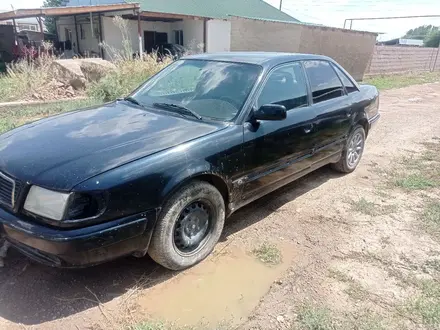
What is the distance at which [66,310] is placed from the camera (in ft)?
7.93

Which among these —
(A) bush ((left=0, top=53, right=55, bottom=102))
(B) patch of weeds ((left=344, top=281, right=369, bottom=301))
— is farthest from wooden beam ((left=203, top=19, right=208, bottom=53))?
(B) patch of weeds ((left=344, top=281, right=369, bottom=301))

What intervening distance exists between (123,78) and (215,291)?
739 centimetres

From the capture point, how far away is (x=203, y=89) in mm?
3445

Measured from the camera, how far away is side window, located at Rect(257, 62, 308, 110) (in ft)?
11.2

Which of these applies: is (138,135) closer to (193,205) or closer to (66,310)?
(193,205)

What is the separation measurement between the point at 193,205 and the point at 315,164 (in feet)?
6.47

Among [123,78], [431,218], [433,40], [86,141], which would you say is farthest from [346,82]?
[433,40]

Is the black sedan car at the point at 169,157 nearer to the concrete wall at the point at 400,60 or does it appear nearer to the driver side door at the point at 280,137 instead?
the driver side door at the point at 280,137

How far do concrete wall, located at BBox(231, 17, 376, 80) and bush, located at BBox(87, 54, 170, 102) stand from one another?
7023 mm

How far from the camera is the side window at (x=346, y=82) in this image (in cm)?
465

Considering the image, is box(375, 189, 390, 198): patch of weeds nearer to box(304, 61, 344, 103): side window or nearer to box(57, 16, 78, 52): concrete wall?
box(304, 61, 344, 103): side window

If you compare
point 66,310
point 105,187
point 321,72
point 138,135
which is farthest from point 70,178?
point 321,72

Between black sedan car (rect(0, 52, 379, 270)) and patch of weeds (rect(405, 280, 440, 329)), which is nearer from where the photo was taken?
black sedan car (rect(0, 52, 379, 270))

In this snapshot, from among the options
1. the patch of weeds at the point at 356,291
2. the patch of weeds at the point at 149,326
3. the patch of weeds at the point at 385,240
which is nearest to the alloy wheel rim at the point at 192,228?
the patch of weeds at the point at 149,326
